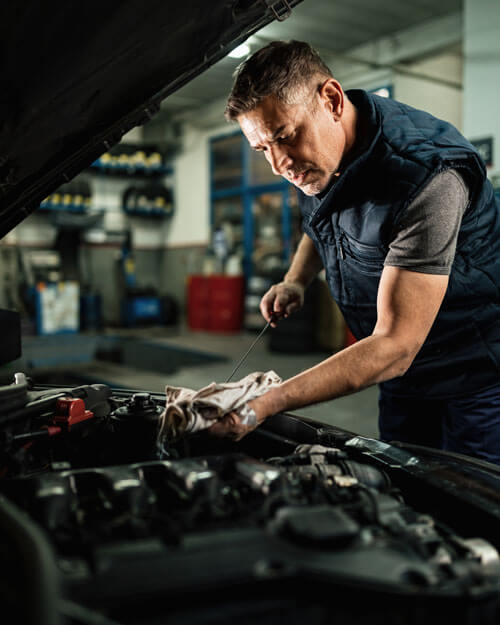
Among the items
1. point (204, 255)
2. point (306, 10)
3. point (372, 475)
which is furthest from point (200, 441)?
point (204, 255)

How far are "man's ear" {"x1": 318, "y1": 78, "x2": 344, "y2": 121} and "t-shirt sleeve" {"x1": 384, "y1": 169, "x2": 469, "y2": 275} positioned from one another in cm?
28

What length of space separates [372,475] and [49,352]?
4.94 m

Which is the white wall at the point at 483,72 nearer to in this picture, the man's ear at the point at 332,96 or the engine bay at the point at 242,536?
the man's ear at the point at 332,96

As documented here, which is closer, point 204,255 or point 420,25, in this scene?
point 420,25

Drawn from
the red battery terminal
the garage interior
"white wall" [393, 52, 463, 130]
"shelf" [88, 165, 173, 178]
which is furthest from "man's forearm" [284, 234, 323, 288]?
"shelf" [88, 165, 173, 178]

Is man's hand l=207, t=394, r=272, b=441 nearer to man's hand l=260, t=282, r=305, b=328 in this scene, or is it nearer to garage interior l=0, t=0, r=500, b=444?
man's hand l=260, t=282, r=305, b=328

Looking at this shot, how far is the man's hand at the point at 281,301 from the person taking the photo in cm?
172

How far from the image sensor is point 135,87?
1244 millimetres

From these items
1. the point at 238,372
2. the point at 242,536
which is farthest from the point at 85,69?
the point at 238,372

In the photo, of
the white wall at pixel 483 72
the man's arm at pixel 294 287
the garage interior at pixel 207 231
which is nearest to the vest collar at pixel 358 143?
the man's arm at pixel 294 287

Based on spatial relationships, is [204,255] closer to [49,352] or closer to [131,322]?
[131,322]

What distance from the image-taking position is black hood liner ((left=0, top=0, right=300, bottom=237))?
105 centimetres

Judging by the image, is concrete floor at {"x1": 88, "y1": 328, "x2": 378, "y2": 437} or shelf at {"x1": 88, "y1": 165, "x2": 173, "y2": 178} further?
shelf at {"x1": 88, "y1": 165, "x2": 173, "y2": 178}

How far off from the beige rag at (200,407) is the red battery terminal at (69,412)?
0.23 metres
